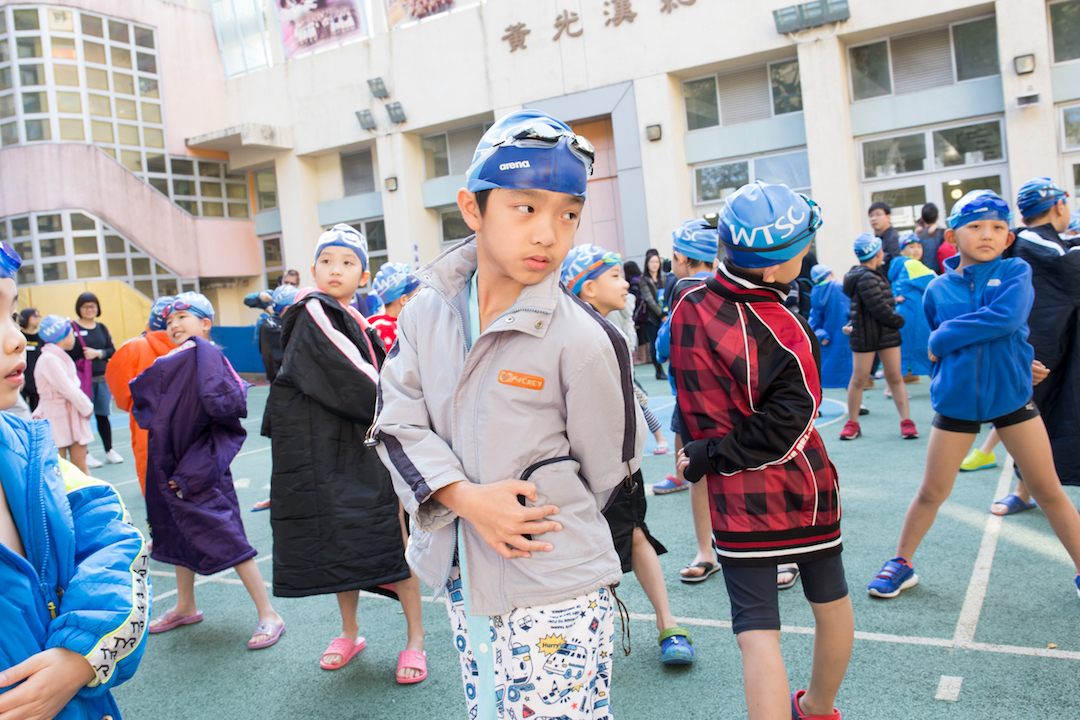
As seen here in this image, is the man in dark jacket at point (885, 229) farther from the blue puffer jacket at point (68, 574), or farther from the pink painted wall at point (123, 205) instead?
the pink painted wall at point (123, 205)

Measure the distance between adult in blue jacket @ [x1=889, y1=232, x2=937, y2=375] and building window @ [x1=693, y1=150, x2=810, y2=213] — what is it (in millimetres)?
6216

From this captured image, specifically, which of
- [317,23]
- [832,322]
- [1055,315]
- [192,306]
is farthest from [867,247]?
[317,23]

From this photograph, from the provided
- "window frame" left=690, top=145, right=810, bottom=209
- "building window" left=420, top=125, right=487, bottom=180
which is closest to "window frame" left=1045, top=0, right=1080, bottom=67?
"window frame" left=690, top=145, right=810, bottom=209

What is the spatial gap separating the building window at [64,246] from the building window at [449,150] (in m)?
8.45

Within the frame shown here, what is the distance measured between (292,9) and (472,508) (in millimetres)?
21583

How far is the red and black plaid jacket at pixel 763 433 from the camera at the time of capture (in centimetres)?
218

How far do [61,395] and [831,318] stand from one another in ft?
28.6

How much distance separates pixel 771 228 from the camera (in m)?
2.18

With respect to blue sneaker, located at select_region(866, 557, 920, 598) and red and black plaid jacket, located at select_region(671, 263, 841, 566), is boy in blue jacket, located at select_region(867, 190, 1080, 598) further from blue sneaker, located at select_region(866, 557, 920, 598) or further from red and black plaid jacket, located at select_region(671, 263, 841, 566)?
red and black plaid jacket, located at select_region(671, 263, 841, 566)

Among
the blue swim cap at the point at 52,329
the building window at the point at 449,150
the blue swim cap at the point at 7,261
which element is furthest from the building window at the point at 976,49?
the blue swim cap at the point at 7,261

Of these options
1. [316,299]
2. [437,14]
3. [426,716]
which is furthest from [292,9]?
[426,716]

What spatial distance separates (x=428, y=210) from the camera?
19.7 m

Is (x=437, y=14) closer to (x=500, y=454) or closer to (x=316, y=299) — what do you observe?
(x=316, y=299)

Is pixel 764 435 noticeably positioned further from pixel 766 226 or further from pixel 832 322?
pixel 832 322
